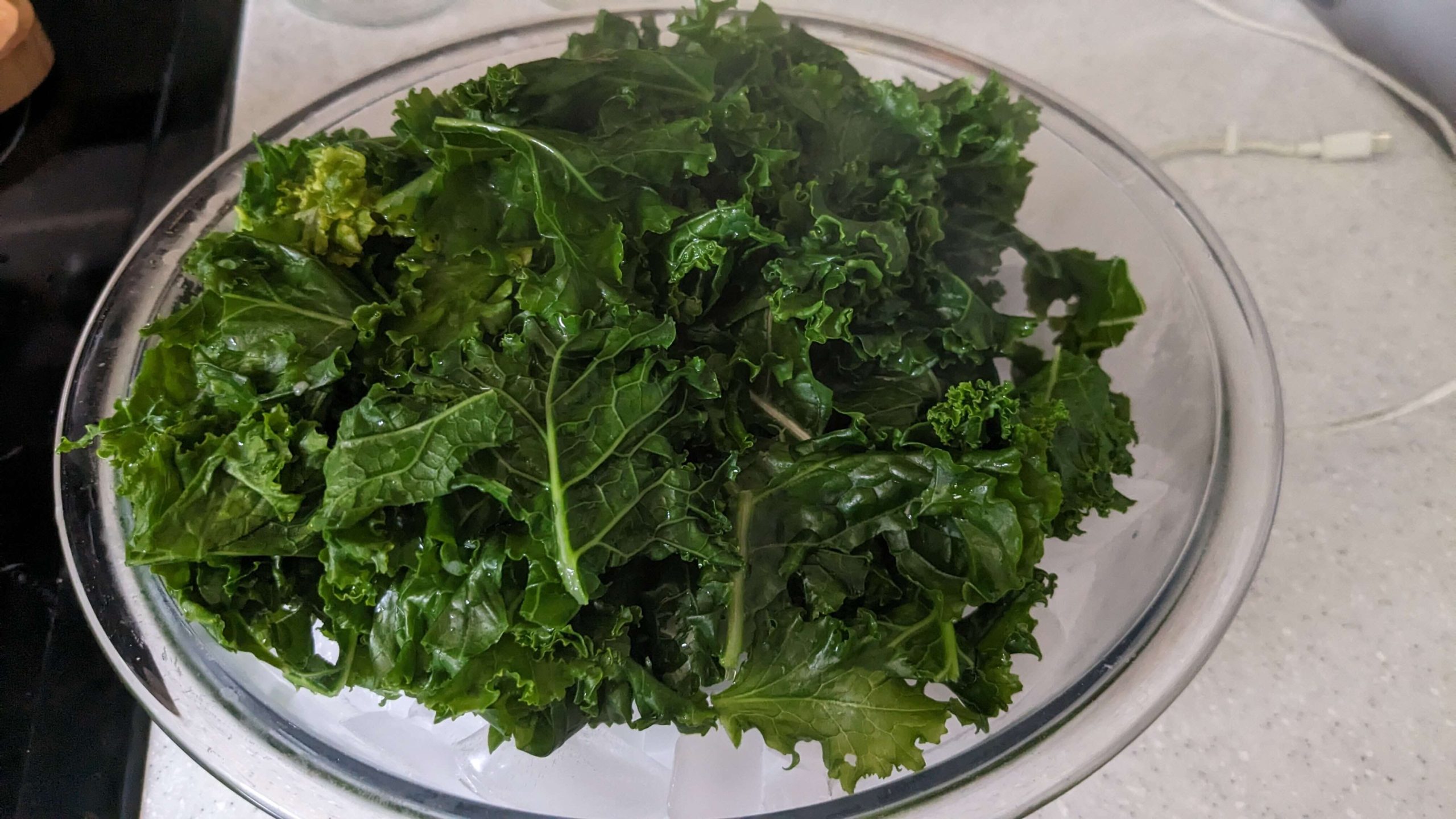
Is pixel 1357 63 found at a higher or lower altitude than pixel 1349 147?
higher

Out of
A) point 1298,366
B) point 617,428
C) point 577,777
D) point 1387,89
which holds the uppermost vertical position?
point 1387,89

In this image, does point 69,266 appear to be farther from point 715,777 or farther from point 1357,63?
point 1357,63

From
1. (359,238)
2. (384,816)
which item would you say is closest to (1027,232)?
(359,238)

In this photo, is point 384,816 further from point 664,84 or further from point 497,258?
point 664,84

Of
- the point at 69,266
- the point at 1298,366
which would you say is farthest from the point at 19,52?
the point at 1298,366

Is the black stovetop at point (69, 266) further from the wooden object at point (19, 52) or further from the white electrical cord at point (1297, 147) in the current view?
the white electrical cord at point (1297, 147)

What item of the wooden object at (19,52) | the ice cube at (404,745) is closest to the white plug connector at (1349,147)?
the ice cube at (404,745)
